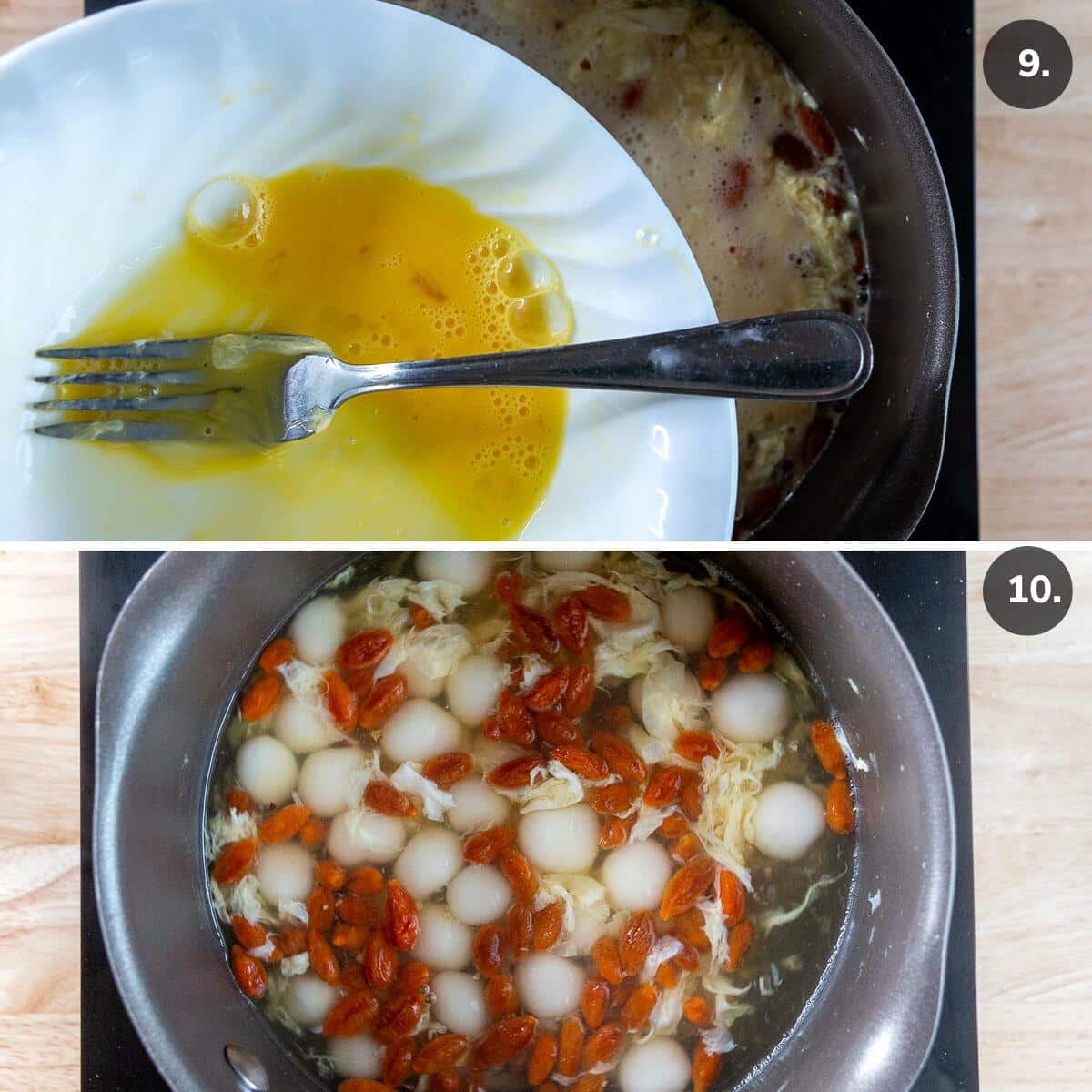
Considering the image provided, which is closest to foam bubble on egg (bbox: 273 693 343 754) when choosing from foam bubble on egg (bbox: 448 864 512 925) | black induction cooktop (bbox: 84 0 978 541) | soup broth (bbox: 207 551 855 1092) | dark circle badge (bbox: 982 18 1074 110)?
soup broth (bbox: 207 551 855 1092)

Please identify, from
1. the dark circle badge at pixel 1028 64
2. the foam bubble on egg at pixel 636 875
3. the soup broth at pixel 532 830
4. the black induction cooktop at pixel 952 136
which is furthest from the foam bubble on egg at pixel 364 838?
the dark circle badge at pixel 1028 64

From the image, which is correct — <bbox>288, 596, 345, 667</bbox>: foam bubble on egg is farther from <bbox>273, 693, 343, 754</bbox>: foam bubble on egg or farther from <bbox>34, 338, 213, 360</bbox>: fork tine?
<bbox>34, 338, 213, 360</bbox>: fork tine

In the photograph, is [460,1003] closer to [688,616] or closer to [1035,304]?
[688,616]

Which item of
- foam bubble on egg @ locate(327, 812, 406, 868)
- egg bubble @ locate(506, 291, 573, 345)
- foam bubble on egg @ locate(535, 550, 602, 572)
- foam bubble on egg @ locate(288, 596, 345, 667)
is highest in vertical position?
egg bubble @ locate(506, 291, 573, 345)

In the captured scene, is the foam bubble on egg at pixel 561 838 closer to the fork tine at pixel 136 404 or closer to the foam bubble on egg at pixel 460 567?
the foam bubble on egg at pixel 460 567

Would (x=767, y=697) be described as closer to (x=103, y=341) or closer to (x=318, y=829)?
(x=318, y=829)
